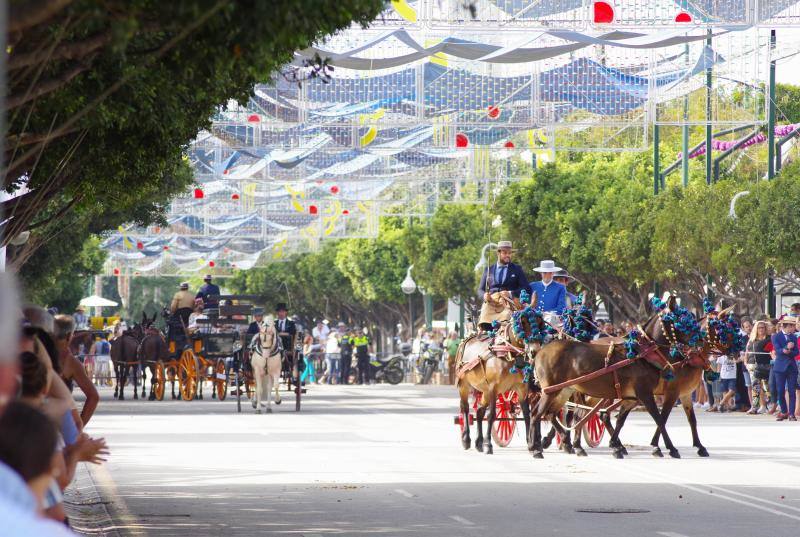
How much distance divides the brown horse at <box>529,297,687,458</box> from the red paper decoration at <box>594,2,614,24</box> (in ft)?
16.1

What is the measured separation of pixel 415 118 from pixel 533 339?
1162 centimetres

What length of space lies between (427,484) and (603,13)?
9.00 m

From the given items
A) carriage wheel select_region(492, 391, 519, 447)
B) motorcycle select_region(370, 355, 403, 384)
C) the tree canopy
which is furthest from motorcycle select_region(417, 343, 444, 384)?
the tree canopy

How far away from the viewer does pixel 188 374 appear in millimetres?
39656

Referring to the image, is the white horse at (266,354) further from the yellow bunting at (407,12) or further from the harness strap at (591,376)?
the harness strap at (591,376)

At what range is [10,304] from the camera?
376cm

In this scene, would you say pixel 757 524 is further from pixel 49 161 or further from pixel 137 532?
pixel 49 161

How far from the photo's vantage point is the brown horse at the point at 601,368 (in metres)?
20.3

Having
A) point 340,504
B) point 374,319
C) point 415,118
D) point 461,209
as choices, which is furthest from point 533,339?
point 374,319

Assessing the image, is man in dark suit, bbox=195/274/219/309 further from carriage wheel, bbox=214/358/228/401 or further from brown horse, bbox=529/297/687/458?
brown horse, bbox=529/297/687/458

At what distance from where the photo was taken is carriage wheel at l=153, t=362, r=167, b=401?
133ft

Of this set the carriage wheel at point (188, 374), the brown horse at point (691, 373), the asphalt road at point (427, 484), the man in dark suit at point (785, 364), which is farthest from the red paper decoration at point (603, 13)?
the carriage wheel at point (188, 374)

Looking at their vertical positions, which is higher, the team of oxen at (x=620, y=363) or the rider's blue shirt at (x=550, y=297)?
the rider's blue shirt at (x=550, y=297)

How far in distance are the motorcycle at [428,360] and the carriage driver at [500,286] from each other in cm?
3478
